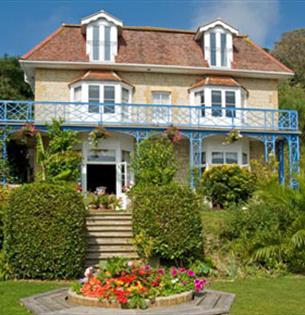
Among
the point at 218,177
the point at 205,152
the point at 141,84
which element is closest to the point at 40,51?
the point at 141,84

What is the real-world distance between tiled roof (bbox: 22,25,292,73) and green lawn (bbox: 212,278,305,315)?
14430 mm

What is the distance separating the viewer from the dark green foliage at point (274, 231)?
Answer: 38.2ft

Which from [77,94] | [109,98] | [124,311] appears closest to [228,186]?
[109,98]

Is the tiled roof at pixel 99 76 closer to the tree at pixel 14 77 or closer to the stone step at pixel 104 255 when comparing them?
the stone step at pixel 104 255

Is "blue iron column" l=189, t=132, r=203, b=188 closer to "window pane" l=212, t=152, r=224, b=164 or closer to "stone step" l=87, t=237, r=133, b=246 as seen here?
"window pane" l=212, t=152, r=224, b=164

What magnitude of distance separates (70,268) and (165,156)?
184 inches

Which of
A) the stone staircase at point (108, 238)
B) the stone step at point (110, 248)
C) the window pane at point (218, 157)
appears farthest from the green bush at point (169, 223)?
the window pane at point (218, 157)

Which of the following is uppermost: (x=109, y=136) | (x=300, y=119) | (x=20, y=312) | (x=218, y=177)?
(x=300, y=119)

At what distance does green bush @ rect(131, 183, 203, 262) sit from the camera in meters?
11.4

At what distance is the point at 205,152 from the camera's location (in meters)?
22.2

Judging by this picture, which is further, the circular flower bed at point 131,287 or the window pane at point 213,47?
the window pane at point 213,47

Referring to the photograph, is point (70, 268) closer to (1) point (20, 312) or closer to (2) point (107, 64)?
(1) point (20, 312)

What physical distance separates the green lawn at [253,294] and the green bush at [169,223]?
4.68ft

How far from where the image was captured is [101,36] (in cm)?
2286
